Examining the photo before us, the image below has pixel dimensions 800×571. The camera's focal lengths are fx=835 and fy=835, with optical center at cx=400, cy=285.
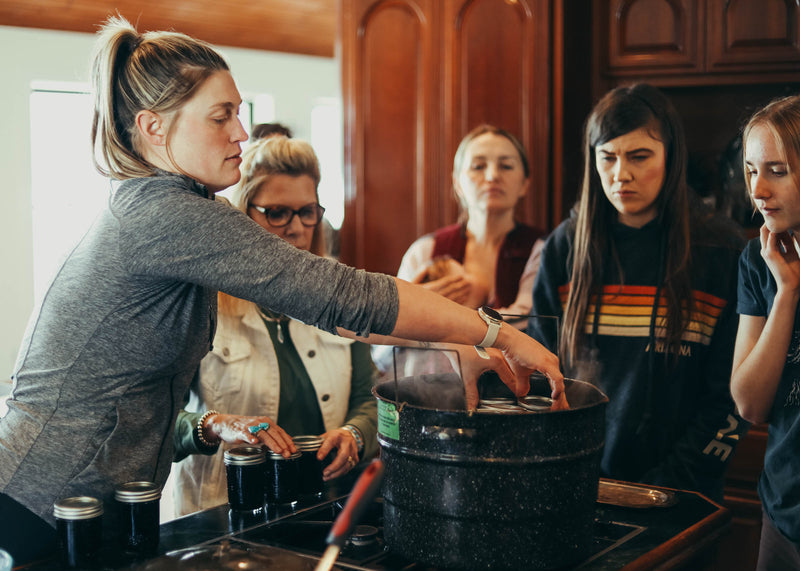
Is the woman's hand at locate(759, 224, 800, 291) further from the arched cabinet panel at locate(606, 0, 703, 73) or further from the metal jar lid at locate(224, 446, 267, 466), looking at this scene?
the arched cabinet panel at locate(606, 0, 703, 73)

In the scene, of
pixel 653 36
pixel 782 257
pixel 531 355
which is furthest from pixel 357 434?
pixel 653 36

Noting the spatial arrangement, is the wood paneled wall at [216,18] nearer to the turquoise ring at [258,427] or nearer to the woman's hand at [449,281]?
the woman's hand at [449,281]

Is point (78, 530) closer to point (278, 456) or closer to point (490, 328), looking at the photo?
point (278, 456)

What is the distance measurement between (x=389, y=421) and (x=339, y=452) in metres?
0.40

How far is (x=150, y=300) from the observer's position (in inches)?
47.8

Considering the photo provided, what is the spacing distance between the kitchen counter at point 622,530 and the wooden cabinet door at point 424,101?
1.71m

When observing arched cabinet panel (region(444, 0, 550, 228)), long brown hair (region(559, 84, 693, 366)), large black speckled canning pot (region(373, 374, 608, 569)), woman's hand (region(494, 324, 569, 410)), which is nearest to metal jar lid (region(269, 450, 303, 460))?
large black speckled canning pot (region(373, 374, 608, 569))

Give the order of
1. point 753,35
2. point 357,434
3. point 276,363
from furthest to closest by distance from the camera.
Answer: point 753,35
point 276,363
point 357,434

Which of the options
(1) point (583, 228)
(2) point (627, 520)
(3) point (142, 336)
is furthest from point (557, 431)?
(1) point (583, 228)

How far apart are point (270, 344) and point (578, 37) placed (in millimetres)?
1804

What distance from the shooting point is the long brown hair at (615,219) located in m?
1.92

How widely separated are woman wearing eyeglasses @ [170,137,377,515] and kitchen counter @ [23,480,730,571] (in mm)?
425

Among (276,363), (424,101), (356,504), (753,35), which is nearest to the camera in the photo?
(356,504)

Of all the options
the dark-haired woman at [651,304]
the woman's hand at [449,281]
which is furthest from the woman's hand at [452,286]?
the dark-haired woman at [651,304]
